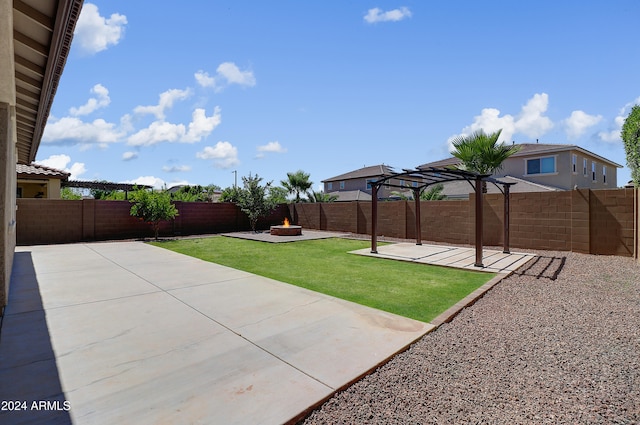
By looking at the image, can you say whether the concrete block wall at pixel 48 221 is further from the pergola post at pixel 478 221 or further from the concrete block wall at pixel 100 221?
the pergola post at pixel 478 221

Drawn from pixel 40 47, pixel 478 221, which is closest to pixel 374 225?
pixel 478 221

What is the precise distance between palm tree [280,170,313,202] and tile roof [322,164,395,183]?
292 inches

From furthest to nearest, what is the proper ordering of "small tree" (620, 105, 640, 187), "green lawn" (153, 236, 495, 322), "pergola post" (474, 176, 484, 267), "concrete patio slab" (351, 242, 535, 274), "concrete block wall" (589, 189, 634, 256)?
"small tree" (620, 105, 640, 187) < "concrete block wall" (589, 189, 634, 256) < "concrete patio slab" (351, 242, 535, 274) < "pergola post" (474, 176, 484, 267) < "green lawn" (153, 236, 495, 322)

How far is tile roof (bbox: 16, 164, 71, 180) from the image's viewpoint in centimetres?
1530

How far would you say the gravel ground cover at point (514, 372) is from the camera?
2.42 m

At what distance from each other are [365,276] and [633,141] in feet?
42.6

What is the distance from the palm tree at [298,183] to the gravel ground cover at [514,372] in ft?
78.2

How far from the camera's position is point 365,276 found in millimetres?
7066

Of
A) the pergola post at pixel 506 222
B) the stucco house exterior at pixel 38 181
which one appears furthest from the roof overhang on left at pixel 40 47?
the stucco house exterior at pixel 38 181

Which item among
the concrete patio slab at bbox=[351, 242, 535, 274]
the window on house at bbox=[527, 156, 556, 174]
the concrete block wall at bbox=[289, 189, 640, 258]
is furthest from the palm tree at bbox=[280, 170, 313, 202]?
the concrete patio slab at bbox=[351, 242, 535, 274]

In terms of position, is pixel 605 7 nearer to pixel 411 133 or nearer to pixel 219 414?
pixel 411 133

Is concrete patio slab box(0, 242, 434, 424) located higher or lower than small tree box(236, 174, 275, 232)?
lower

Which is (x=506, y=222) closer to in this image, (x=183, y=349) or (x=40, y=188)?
(x=183, y=349)

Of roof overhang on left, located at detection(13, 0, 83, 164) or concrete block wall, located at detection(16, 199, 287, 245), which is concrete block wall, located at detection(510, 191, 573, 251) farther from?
concrete block wall, located at detection(16, 199, 287, 245)
